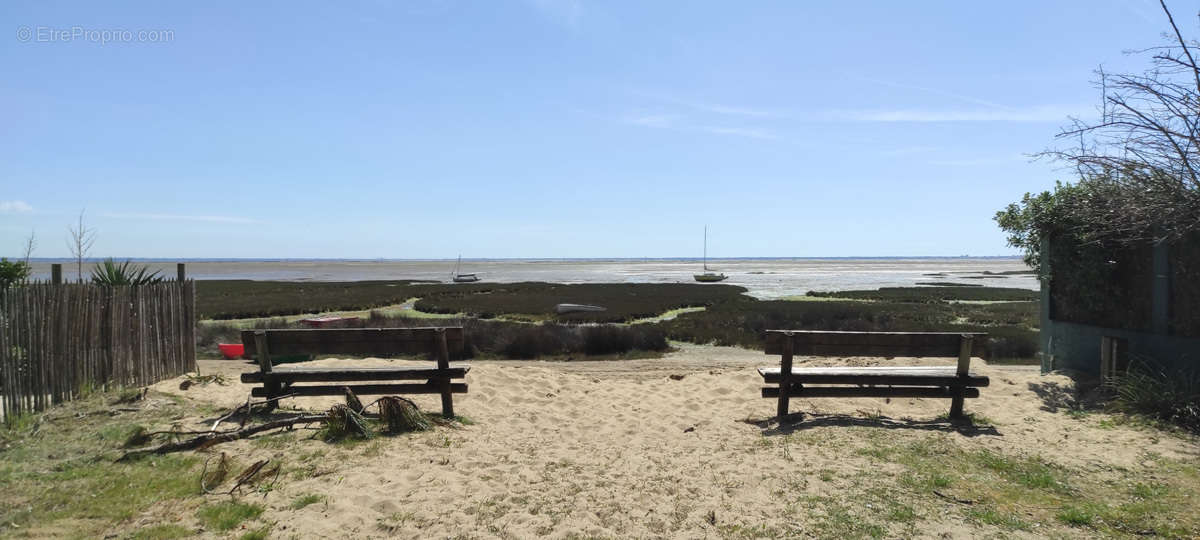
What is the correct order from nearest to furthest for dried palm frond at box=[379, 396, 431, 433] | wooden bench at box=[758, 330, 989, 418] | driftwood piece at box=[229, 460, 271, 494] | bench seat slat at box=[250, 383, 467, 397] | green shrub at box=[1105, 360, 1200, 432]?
driftwood piece at box=[229, 460, 271, 494], dried palm frond at box=[379, 396, 431, 433], green shrub at box=[1105, 360, 1200, 432], wooden bench at box=[758, 330, 989, 418], bench seat slat at box=[250, 383, 467, 397]

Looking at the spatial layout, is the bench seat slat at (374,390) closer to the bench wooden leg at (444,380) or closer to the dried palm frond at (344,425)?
the bench wooden leg at (444,380)

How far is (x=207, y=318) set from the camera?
28938 millimetres

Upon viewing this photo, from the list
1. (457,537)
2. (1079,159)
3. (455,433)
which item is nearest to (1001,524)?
(457,537)

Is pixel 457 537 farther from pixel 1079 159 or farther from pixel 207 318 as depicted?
pixel 207 318

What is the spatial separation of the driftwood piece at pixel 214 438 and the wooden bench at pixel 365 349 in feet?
1.99

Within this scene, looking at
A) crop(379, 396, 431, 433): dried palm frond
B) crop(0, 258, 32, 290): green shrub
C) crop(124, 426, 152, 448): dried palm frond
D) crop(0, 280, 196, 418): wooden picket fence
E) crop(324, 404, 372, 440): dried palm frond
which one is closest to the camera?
crop(124, 426, 152, 448): dried palm frond

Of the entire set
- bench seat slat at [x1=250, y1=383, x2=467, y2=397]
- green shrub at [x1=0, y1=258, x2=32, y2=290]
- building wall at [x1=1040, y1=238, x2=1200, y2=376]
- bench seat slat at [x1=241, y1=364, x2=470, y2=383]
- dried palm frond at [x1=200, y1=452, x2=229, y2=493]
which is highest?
green shrub at [x1=0, y1=258, x2=32, y2=290]

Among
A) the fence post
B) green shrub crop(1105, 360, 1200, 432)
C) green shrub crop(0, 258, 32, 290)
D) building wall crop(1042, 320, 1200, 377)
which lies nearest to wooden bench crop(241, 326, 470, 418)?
green shrub crop(0, 258, 32, 290)

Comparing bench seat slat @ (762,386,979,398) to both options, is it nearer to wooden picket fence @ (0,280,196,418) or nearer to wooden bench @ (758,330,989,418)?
wooden bench @ (758,330,989,418)

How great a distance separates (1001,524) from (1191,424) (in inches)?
167

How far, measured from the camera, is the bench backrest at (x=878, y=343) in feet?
23.0

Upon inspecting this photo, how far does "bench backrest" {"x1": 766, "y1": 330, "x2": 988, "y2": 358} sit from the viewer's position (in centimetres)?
701

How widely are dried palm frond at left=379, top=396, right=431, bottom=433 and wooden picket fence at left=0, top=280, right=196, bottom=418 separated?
387 centimetres

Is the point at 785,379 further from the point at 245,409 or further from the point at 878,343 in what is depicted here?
the point at 245,409
